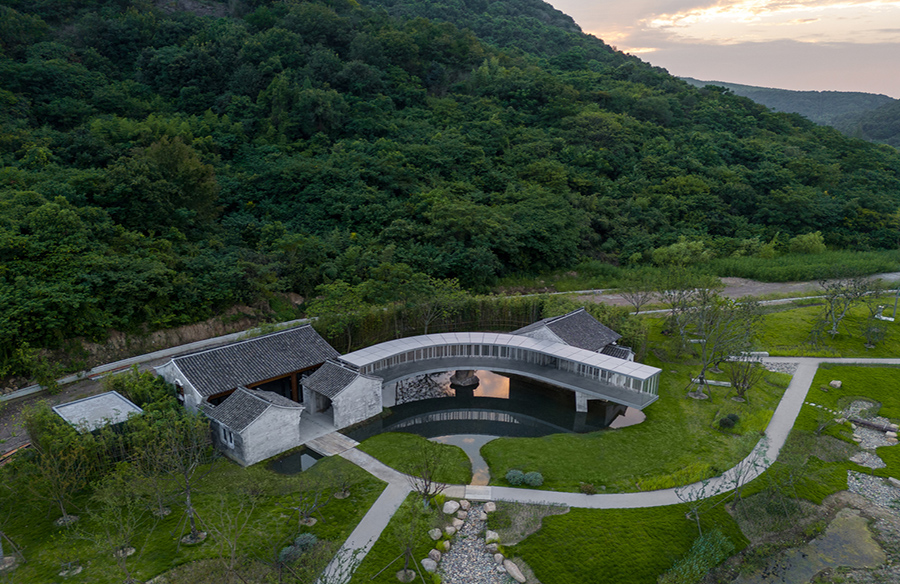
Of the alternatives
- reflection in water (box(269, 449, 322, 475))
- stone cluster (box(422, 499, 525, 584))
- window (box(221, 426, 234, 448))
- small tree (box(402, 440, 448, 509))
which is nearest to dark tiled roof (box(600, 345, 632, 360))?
small tree (box(402, 440, 448, 509))

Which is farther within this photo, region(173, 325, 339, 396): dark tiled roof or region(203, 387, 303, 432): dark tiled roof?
region(173, 325, 339, 396): dark tiled roof

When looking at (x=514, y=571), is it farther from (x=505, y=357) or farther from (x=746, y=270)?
(x=746, y=270)

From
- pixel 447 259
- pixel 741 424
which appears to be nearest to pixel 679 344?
pixel 741 424

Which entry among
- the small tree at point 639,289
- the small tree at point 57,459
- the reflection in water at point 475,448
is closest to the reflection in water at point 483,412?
the reflection in water at point 475,448

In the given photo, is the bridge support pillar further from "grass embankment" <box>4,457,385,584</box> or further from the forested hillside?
the forested hillside

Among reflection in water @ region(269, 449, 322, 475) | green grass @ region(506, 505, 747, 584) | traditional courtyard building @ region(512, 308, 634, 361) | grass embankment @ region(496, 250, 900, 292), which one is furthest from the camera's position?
grass embankment @ region(496, 250, 900, 292)

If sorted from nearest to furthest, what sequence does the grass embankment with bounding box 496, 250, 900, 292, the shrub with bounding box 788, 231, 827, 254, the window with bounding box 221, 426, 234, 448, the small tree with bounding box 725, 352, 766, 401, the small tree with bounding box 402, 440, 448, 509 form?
the small tree with bounding box 402, 440, 448, 509
the window with bounding box 221, 426, 234, 448
the small tree with bounding box 725, 352, 766, 401
the grass embankment with bounding box 496, 250, 900, 292
the shrub with bounding box 788, 231, 827, 254
